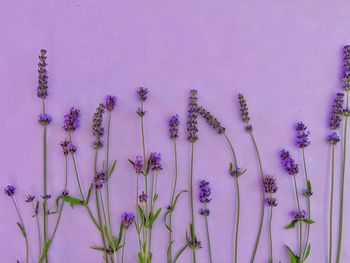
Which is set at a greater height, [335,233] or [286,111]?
[286,111]

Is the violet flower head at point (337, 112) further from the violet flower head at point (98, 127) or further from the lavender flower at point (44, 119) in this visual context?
the lavender flower at point (44, 119)

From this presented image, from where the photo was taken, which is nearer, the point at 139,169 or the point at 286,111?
the point at 139,169

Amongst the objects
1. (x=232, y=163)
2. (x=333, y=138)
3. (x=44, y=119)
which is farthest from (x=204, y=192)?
(x=44, y=119)

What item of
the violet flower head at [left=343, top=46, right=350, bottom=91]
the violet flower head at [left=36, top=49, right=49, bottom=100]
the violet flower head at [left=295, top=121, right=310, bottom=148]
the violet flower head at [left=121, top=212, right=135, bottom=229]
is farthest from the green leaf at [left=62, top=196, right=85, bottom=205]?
the violet flower head at [left=343, top=46, right=350, bottom=91]

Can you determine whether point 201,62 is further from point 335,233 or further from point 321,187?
point 335,233

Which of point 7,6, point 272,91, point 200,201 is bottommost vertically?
point 200,201

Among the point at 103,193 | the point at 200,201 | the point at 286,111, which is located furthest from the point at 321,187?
the point at 103,193
